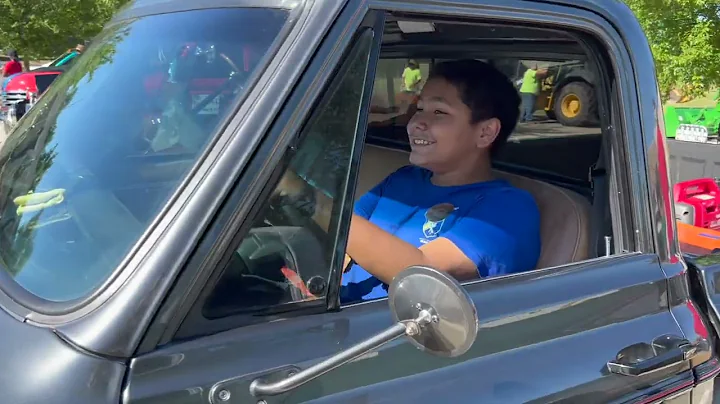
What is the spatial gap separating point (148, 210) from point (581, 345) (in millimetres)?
1009

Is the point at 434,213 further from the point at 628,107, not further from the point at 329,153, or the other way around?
the point at 329,153

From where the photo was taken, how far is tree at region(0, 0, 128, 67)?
19016 mm

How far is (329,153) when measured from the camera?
140 cm

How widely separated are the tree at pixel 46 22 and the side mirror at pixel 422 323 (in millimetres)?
Answer: 18923

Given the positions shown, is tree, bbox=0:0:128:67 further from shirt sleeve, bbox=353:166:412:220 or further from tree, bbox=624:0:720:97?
shirt sleeve, bbox=353:166:412:220

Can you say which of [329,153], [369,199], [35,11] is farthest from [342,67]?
[35,11]

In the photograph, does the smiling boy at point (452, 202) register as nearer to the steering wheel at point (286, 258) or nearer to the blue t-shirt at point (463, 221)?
the blue t-shirt at point (463, 221)

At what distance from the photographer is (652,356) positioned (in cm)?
175

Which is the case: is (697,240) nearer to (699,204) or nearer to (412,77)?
(699,204)

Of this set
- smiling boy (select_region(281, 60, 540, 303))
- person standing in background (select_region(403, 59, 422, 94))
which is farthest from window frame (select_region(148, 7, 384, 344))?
person standing in background (select_region(403, 59, 422, 94))

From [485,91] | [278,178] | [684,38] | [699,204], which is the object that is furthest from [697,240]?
[684,38]

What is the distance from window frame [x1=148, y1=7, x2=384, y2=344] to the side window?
1 centimetres

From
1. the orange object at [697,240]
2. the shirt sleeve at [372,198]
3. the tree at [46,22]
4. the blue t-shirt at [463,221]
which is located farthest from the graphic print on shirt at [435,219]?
the tree at [46,22]

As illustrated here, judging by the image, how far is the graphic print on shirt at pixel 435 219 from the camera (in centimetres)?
207
